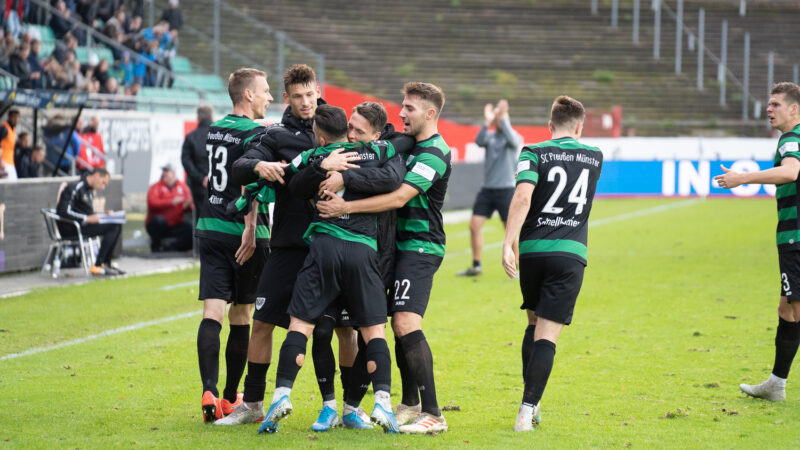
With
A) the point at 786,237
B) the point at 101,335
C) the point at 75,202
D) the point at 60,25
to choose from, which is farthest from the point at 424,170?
the point at 60,25

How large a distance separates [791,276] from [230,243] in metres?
3.74

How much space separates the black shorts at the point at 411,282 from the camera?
19.0 ft

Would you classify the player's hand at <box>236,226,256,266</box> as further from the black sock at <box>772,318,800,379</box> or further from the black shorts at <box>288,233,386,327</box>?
the black sock at <box>772,318,800,379</box>

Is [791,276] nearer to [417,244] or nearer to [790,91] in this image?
[790,91]

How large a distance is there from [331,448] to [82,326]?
16.3 feet

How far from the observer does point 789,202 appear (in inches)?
265

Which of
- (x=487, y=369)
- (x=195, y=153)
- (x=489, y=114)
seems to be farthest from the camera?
(x=195, y=153)

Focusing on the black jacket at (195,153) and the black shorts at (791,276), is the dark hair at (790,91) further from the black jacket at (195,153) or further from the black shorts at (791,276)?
the black jacket at (195,153)

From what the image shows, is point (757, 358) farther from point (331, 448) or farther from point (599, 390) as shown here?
point (331, 448)

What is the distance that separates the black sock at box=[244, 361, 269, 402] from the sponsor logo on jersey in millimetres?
1476

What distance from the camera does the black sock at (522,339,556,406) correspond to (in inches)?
225

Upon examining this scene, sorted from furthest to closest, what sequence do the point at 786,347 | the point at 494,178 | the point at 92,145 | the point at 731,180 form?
the point at 92,145 < the point at 494,178 < the point at 786,347 < the point at 731,180


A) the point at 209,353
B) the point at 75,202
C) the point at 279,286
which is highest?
the point at 279,286

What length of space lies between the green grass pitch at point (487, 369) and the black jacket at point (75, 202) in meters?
1.09
